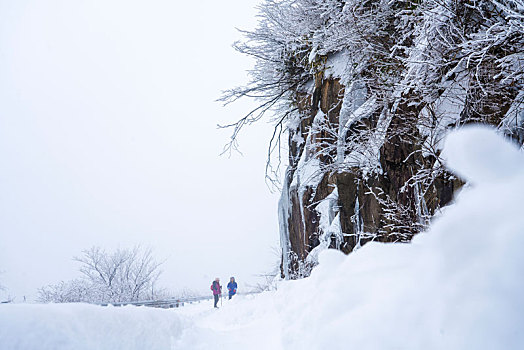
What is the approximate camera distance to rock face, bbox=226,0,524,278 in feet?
11.8

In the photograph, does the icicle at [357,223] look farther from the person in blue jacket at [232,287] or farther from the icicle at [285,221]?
the person in blue jacket at [232,287]

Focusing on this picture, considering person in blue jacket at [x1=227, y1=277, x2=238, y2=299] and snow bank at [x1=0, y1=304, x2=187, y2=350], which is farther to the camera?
person in blue jacket at [x1=227, y1=277, x2=238, y2=299]

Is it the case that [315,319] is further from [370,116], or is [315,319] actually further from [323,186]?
[323,186]

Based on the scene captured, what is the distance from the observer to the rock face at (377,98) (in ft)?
11.8

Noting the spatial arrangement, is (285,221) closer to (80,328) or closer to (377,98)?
(377,98)

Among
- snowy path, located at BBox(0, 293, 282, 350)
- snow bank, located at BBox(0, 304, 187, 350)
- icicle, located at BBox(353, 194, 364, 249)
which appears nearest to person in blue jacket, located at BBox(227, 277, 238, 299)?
icicle, located at BBox(353, 194, 364, 249)

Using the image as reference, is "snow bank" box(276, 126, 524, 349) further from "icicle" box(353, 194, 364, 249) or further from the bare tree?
the bare tree

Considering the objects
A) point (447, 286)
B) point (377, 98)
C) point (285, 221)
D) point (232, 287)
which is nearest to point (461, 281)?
point (447, 286)

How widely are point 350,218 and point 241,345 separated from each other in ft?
10.4

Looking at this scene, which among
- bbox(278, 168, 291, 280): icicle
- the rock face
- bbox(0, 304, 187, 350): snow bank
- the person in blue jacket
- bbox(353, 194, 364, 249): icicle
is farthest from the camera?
the person in blue jacket

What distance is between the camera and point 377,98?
493 cm

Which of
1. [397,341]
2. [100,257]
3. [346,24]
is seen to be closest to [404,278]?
[397,341]

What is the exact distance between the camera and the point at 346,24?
18.0 feet

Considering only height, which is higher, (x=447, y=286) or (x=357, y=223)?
(x=357, y=223)
